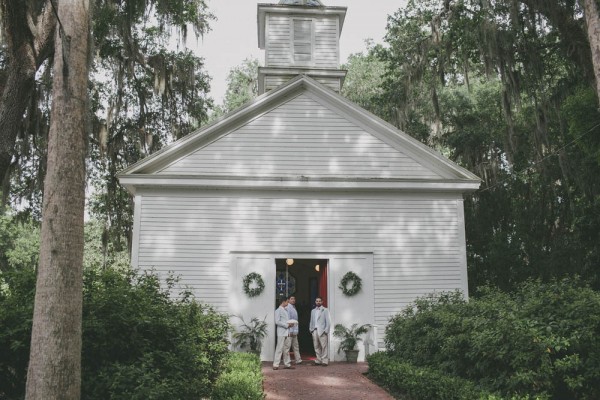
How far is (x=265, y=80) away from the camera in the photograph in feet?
59.8

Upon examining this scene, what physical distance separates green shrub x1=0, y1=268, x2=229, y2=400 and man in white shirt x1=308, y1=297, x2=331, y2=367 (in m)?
5.44

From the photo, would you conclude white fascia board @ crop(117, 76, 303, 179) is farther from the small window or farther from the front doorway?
the front doorway

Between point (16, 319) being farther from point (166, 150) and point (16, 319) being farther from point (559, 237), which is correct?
point (559, 237)

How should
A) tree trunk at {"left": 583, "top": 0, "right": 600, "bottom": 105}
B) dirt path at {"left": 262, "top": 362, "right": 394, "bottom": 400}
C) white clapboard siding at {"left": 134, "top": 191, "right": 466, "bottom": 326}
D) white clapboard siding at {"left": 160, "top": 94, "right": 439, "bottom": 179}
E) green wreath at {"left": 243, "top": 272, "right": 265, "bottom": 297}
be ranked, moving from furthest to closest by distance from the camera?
white clapboard siding at {"left": 160, "top": 94, "right": 439, "bottom": 179}, white clapboard siding at {"left": 134, "top": 191, "right": 466, "bottom": 326}, green wreath at {"left": 243, "top": 272, "right": 265, "bottom": 297}, tree trunk at {"left": 583, "top": 0, "right": 600, "bottom": 105}, dirt path at {"left": 262, "top": 362, "right": 394, "bottom": 400}

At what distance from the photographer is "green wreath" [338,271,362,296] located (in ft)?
46.2

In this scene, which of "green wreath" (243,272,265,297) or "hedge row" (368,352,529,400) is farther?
"green wreath" (243,272,265,297)

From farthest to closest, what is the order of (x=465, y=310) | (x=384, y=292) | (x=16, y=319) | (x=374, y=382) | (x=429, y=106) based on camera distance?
1. (x=429, y=106)
2. (x=384, y=292)
3. (x=374, y=382)
4. (x=465, y=310)
5. (x=16, y=319)

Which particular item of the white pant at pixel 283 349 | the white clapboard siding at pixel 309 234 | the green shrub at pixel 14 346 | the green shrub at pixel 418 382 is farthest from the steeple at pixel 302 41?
the green shrub at pixel 14 346

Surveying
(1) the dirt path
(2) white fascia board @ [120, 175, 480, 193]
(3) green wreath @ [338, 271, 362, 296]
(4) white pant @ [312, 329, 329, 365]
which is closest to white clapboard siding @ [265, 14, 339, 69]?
(2) white fascia board @ [120, 175, 480, 193]

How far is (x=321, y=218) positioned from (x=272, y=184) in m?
1.54

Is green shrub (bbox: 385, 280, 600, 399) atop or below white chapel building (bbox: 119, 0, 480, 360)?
below

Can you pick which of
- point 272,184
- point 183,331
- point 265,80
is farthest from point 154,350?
point 265,80

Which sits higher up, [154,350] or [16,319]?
[16,319]

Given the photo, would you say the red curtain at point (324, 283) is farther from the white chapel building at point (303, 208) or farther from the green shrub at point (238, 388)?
the green shrub at point (238, 388)
